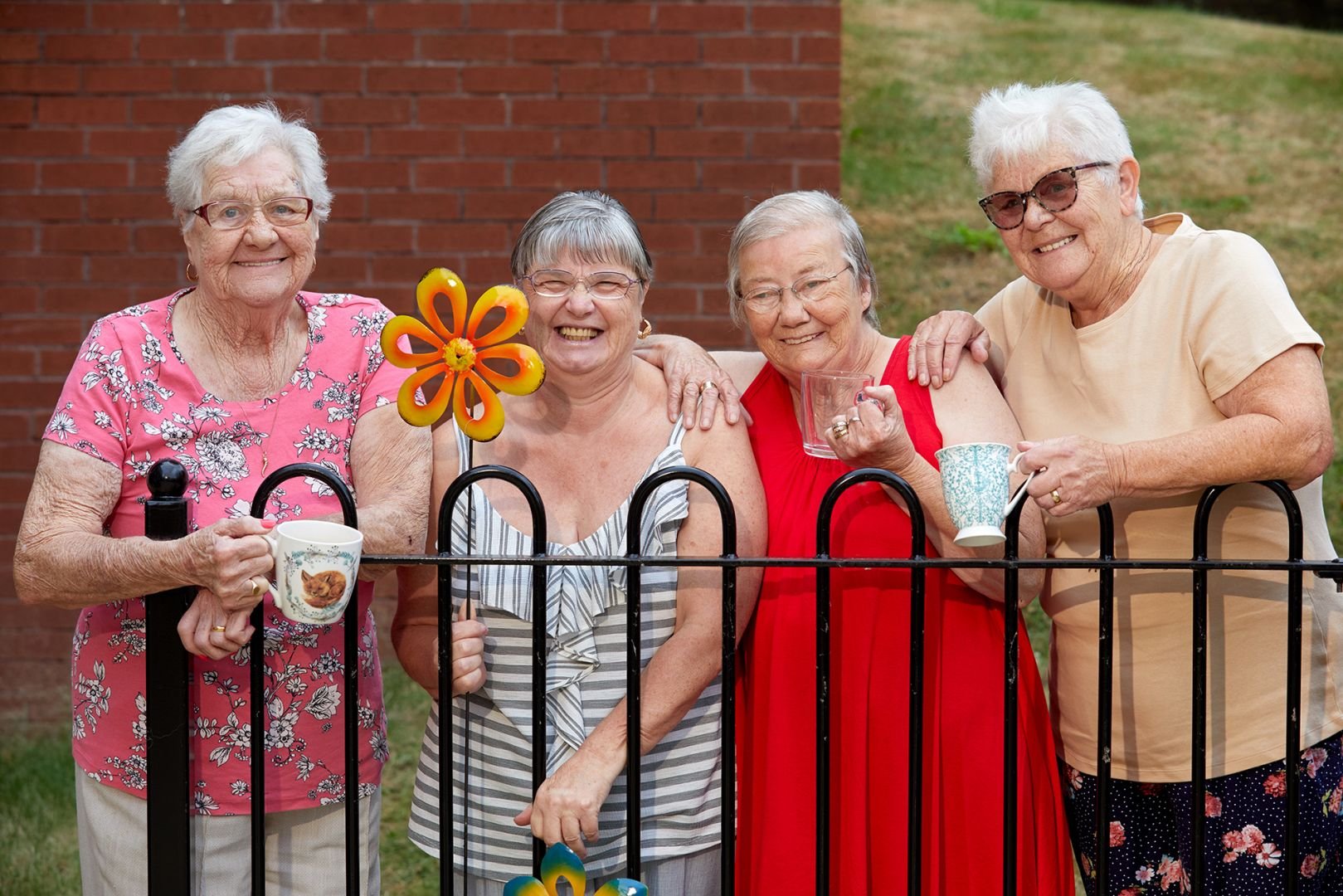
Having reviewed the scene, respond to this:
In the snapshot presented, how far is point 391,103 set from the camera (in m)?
4.84

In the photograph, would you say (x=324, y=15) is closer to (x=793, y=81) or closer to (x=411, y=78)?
(x=411, y=78)

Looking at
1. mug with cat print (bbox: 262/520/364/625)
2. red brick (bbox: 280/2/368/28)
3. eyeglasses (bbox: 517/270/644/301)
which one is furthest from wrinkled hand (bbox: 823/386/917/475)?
red brick (bbox: 280/2/368/28)

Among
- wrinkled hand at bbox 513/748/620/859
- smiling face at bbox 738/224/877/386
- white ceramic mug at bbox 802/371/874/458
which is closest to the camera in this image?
wrinkled hand at bbox 513/748/620/859

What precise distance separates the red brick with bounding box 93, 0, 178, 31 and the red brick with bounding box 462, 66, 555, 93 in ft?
3.32

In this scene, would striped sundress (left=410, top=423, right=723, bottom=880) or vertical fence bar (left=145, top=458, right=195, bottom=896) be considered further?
striped sundress (left=410, top=423, right=723, bottom=880)

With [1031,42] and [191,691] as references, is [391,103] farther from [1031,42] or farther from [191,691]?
[1031,42]

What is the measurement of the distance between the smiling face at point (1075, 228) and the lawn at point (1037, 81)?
9.13 ft

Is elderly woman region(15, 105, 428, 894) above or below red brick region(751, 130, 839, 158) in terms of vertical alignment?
below

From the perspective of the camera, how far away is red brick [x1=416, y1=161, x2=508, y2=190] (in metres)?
4.86

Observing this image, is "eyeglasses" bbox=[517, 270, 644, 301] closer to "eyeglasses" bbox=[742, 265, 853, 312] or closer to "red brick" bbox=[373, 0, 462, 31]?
"eyeglasses" bbox=[742, 265, 853, 312]

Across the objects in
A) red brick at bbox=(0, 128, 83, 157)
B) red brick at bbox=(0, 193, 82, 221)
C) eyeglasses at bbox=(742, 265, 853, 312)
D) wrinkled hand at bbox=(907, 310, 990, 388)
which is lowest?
wrinkled hand at bbox=(907, 310, 990, 388)

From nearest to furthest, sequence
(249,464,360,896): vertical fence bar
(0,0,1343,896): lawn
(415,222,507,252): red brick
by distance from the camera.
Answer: (249,464,360,896): vertical fence bar < (415,222,507,252): red brick < (0,0,1343,896): lawn

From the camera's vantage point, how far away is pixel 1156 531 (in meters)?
2.64

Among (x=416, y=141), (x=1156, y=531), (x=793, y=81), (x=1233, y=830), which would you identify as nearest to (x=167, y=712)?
(x=1156, y=531)
